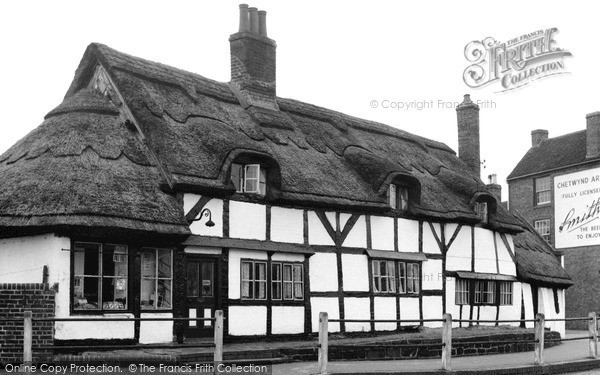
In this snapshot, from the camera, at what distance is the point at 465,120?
101 ft

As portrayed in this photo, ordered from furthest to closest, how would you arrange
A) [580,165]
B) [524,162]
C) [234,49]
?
[524,162] < [580,165] < [234,49]

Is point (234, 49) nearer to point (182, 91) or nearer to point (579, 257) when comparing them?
point (182, 91)

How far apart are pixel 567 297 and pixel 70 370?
30.3 meters

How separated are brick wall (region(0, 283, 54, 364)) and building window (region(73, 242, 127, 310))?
2.26 ft

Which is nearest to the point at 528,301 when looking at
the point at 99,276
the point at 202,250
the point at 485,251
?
the point at 485,251

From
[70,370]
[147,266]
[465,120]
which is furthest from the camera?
[465,120]

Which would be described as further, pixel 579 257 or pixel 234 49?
pixel 579 257

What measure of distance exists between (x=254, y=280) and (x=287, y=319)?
1.46m

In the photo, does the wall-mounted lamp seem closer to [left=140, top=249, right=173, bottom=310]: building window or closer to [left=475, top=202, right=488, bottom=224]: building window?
[left=140, top=249, right=173, bottom=310]: building window

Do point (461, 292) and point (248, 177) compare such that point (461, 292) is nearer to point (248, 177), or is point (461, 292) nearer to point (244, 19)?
point (248, 177)

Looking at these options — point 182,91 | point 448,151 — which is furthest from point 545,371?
point 448,151

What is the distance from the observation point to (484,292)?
26578 mm

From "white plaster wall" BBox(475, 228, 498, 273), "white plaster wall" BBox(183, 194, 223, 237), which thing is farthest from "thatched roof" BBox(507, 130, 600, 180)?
"white plaster wall" BBox(183, 194, 223, 237)

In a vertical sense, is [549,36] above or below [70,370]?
above
